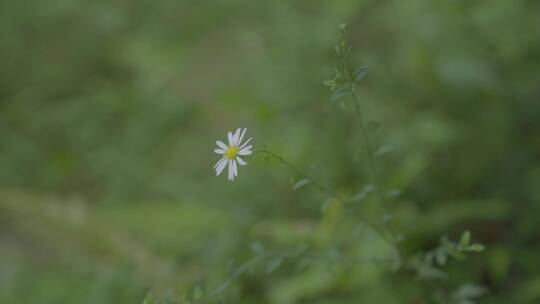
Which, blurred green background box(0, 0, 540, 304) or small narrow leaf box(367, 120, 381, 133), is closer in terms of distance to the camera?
small narrow leaf box(367, 120, 381, 133)

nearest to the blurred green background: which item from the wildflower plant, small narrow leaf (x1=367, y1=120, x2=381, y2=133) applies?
the wildflower plant

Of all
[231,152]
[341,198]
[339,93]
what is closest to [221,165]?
[231,152]

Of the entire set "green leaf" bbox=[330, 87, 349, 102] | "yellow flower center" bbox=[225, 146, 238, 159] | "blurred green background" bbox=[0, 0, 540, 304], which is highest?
"blurred green background" bbox=[0, 0, 540, 304]

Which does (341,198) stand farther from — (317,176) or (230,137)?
(317,176)

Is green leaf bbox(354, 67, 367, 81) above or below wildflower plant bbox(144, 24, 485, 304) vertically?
above

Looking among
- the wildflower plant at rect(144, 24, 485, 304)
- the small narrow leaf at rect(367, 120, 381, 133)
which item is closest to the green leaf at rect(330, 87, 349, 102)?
the wildflower plant at rect(144, 24, 485, 304)

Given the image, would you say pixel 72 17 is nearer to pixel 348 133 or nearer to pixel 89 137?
pixel 89 137

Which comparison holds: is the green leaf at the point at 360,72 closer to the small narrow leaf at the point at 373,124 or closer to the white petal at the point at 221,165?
the small narrow leaf at the point at 373,124

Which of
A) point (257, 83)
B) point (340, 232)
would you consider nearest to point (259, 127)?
point (257, 83)

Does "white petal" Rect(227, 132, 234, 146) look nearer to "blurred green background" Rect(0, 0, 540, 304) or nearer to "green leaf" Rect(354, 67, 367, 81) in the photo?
"green leaf" Rect(354, 67, 367, 81)

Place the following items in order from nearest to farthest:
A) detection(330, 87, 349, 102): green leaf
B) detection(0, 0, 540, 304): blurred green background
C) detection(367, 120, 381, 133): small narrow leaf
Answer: detection(330, 87, 349, 102): green leaf → detection(367, 120, 381, 133): small narrow leaf → detection(0, 0, 540, 304): blurred green background

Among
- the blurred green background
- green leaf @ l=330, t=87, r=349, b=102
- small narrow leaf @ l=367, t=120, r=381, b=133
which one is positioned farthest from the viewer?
the blurred green background
